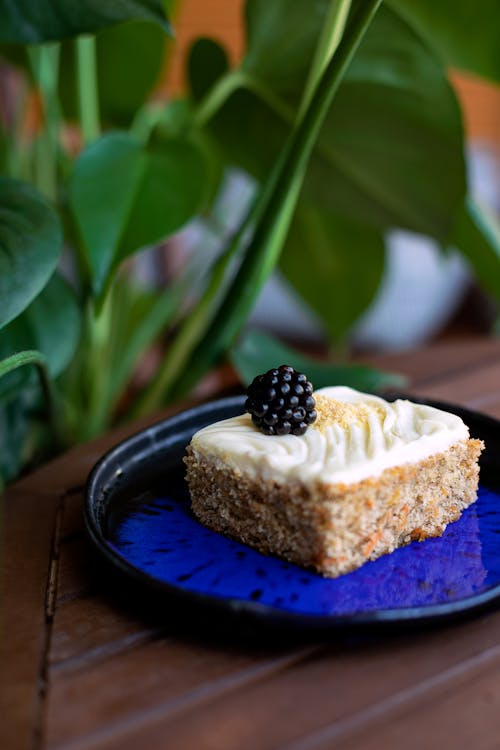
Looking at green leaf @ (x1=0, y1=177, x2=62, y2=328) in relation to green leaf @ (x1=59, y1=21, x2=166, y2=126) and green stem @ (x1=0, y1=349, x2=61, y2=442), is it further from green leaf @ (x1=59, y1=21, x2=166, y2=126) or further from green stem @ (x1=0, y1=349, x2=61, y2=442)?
green leaf @ (x1=59, y1=21, x2=166, y2=126)

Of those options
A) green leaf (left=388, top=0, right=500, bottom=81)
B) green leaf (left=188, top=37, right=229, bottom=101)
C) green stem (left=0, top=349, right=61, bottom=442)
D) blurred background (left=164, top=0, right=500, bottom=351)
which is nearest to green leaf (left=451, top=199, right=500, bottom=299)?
green leaf (left=388, top=0, right=500, bottom=81)

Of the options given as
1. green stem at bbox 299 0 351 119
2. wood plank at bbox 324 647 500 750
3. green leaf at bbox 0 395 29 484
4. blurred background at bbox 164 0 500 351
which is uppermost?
green stem at bbox 299 0 351 119

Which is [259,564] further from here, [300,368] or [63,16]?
[63,16]

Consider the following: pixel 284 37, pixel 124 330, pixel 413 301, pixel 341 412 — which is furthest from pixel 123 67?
pixel 413 301

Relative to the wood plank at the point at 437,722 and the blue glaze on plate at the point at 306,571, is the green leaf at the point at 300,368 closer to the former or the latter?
Result: the blue glaze on plate at the point at 306,571

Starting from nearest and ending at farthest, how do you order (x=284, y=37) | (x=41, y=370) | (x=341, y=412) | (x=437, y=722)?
(x=437, y=722), (x=341, y=412), (x=41, y=370), (x=284, y=37)
